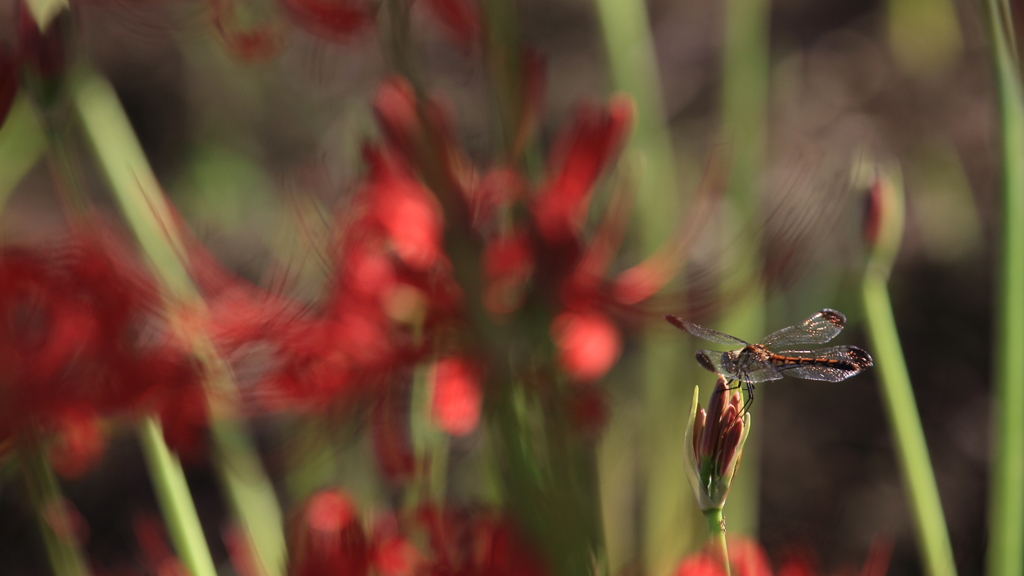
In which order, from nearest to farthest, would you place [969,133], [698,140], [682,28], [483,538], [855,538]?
[483,538] → [855,538] → [969,133] → [698,140] → [682,28]

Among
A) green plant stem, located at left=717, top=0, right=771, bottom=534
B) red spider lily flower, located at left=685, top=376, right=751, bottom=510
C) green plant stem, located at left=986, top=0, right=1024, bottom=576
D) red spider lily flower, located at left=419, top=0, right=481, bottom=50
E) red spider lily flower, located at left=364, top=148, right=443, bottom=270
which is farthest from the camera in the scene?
green plant stem, located at left=717, top=0, right=771, bottom=534

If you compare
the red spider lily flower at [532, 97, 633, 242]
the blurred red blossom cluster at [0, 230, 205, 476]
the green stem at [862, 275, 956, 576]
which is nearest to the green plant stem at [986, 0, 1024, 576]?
the green stem at [862, 275, 956, 576]

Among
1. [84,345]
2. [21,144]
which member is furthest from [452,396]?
[21,144]

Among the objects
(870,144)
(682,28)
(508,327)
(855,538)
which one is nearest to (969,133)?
(870,144)

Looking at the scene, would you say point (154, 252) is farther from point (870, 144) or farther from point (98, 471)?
point (870, 144)

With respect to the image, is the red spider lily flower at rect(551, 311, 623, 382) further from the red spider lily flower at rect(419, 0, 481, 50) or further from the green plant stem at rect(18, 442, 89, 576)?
the green plant stem at rect(18, 442, 89, 576)

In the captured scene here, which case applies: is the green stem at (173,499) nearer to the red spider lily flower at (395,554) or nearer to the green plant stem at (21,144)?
the red spider lily flower at (395,554)

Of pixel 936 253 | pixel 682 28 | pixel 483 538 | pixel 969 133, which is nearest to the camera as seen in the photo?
pixel 483 538
